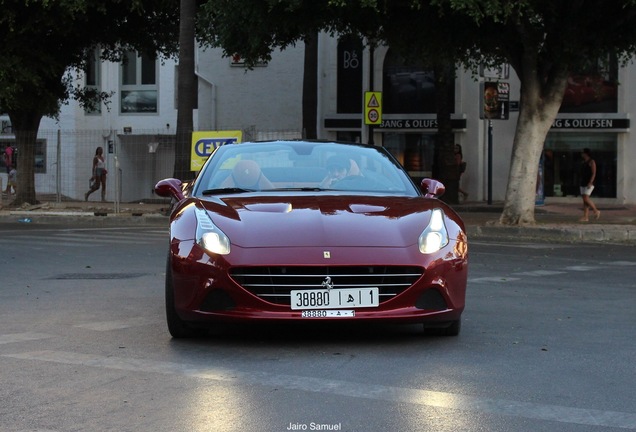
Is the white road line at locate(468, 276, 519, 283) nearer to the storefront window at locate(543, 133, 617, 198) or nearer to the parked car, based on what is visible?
the parked car

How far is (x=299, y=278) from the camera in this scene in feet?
22.1

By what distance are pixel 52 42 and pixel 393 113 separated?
486 inches

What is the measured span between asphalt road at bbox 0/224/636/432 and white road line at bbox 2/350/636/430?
1 centimetres

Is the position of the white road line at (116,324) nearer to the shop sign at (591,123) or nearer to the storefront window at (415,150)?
the shop sign at (591,123)

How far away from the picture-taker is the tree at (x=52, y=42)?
27.1 meters

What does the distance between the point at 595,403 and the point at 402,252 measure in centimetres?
177

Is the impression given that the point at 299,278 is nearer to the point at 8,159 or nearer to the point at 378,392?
the point at 378,392

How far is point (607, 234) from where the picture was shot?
20.4 meters

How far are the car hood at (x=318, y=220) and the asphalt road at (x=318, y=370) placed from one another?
71 centimetres

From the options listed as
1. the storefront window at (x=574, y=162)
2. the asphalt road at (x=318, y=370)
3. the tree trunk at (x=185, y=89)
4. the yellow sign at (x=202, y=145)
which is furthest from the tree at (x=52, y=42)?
the asphalt road at (x=318, y=370)

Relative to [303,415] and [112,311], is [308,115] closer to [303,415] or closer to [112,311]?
[112,311]

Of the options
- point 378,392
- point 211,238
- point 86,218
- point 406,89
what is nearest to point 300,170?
point 211,238

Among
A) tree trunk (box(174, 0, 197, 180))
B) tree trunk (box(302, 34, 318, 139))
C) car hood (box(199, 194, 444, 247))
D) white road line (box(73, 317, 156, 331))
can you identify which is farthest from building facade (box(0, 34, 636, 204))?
car hood (box(199, 194, 444, 247))

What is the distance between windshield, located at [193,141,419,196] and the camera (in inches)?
317
